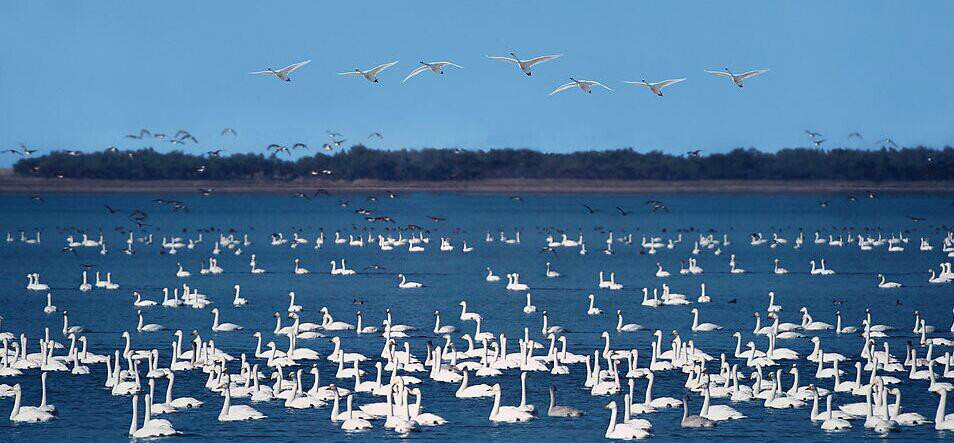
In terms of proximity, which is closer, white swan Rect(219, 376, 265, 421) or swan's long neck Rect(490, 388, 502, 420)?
white swan Rect(219, 376, 265, 421)

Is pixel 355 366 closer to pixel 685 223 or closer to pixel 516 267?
pixel 516 267

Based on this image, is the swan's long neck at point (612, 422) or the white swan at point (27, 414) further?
the white swan at point (27, 414)

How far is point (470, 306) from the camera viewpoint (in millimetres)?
53000

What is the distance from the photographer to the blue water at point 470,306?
2988cm

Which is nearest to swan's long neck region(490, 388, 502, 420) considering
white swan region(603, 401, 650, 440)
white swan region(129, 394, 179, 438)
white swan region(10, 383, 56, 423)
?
white swan region(603, 401, 650, 440)

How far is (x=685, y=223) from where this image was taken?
441 ft

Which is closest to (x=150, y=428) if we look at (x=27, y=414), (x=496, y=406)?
(x=27, y=414)

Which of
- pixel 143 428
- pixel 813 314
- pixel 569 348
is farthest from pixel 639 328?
pixel 143 428

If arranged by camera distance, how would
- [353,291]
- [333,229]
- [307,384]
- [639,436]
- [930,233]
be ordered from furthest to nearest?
[333,229], [930,233], [353,291], [307,384], [639,436]

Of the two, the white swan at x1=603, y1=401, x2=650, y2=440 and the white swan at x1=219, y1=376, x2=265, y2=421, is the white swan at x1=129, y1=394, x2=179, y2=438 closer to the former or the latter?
the white swan at x1=219, y1=376, x2=265, y2=421

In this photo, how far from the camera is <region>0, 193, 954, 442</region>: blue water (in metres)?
29.9

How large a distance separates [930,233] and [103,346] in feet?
269

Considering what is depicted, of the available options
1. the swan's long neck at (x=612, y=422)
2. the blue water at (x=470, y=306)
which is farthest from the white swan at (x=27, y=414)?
the swan's long neck at (x=612, y=422)

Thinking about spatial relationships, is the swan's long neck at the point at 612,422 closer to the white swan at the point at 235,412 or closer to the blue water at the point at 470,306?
the blue water at the point at 470,306
